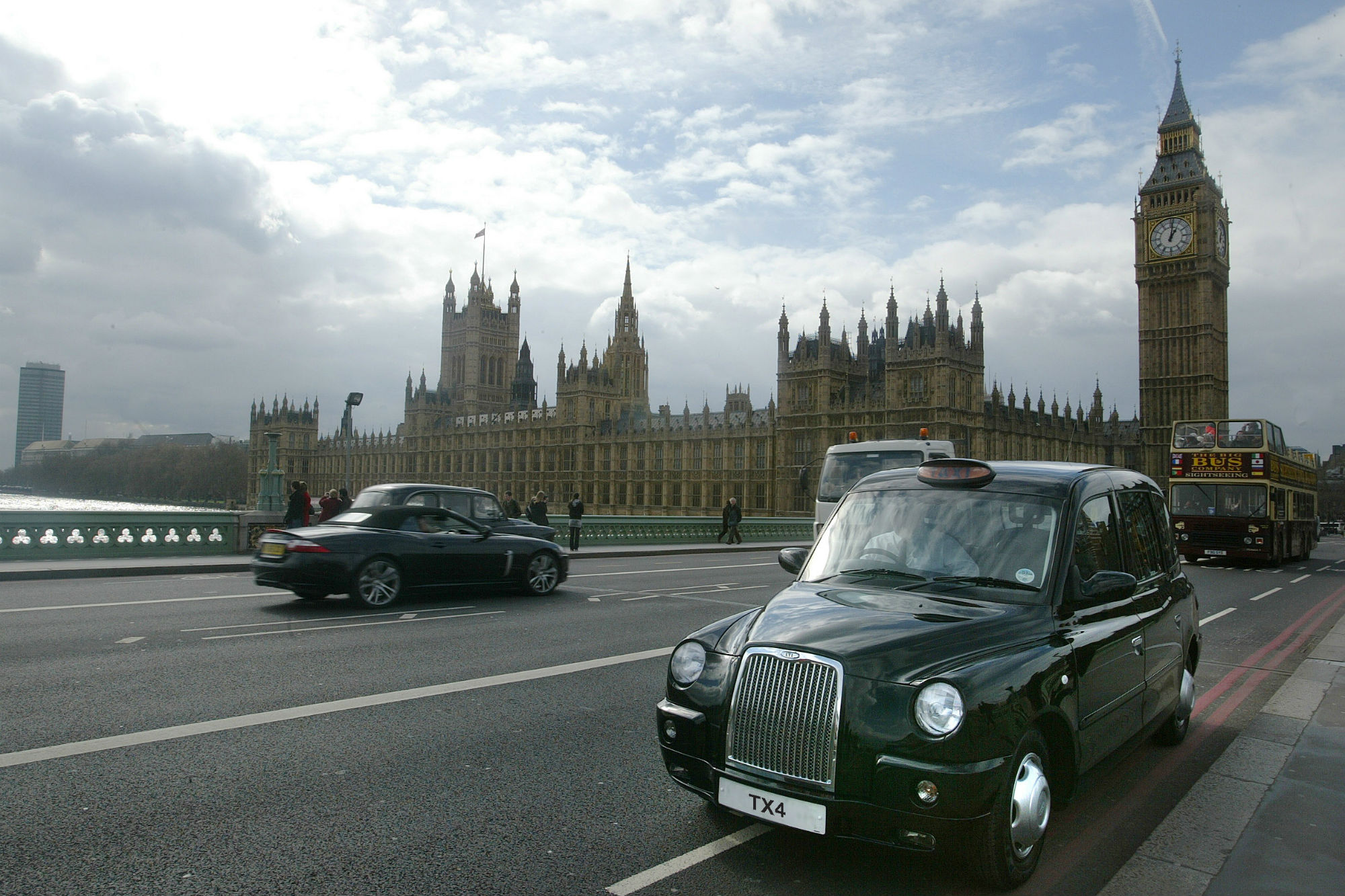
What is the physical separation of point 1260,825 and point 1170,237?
89395mm

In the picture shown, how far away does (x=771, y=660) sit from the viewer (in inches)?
137

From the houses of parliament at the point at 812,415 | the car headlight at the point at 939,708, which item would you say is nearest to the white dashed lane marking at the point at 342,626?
the car headlight at the point at 939,708

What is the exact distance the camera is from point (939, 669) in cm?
328

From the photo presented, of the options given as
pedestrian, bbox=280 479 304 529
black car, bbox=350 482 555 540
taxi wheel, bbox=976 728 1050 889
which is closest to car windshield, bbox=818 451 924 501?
black car, bbox=350 482 555 540

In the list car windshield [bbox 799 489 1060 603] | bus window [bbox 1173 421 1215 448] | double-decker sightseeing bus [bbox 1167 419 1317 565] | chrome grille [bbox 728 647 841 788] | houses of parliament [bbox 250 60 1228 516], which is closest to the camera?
chrome grille [bbox 728 647 841 788]

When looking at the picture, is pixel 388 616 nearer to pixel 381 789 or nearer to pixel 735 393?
pixel 381 789

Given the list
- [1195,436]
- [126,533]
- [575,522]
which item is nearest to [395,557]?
[126,533]

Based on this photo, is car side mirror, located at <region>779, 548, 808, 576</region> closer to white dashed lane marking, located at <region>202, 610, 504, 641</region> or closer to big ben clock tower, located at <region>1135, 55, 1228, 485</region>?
white dashed lane marking, located at <region>202, 610, 504, 641</region>

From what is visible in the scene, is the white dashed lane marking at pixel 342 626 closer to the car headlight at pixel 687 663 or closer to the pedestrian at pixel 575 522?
the car headlight at pixel 687 663

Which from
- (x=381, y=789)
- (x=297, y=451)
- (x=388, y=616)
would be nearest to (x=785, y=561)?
(x=381, y=789)

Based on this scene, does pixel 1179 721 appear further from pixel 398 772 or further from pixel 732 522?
pixel 732 522

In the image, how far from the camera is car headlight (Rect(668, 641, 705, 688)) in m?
3.79

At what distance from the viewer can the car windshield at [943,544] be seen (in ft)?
13.6

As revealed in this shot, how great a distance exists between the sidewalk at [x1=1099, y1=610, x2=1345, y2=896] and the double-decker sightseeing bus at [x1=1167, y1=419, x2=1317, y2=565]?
17.7m
